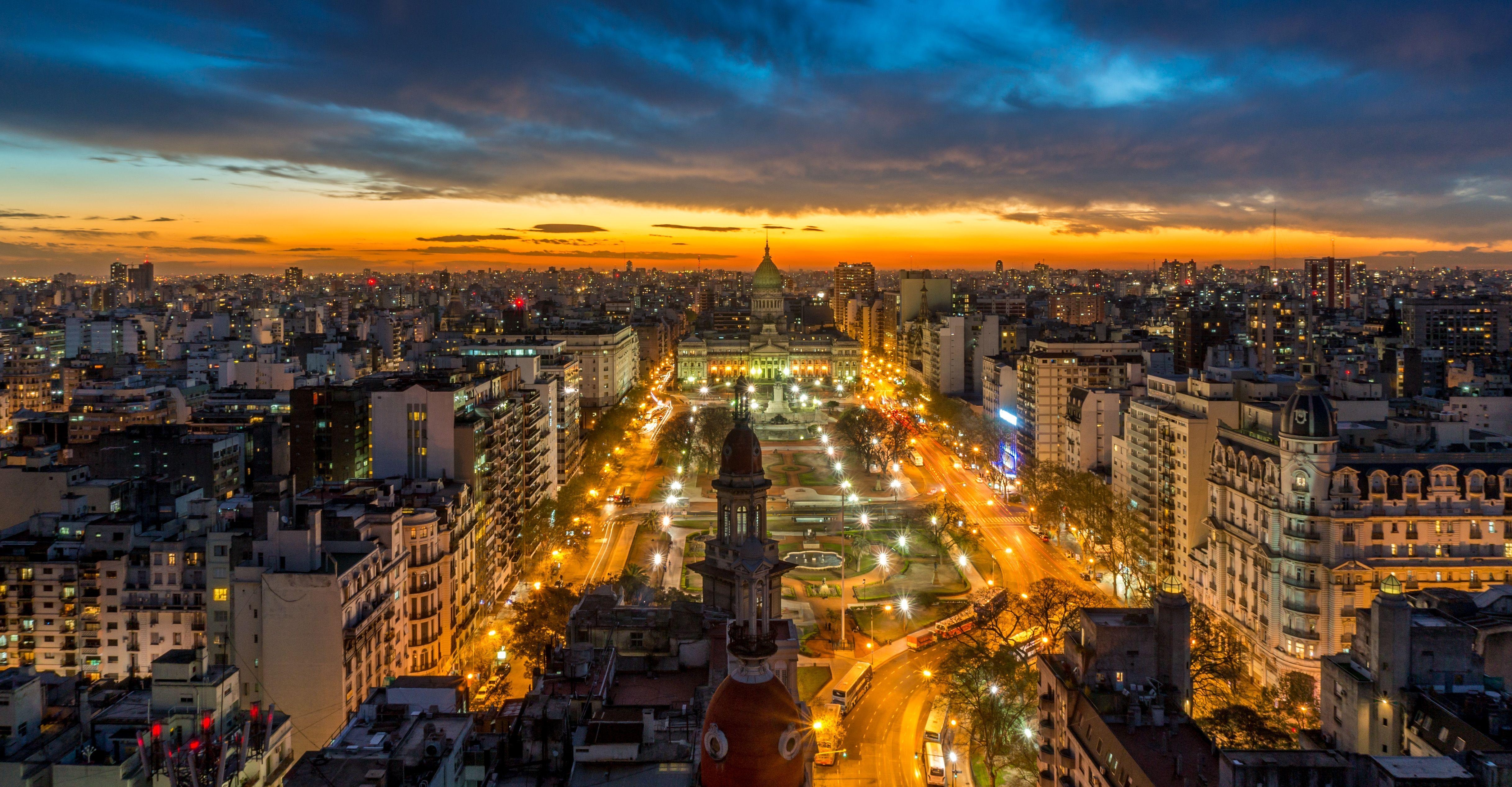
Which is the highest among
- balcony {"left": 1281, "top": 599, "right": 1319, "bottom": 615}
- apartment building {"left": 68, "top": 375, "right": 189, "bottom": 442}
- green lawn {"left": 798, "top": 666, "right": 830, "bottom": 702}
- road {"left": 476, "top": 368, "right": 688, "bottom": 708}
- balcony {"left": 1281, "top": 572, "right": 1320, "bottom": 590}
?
apartment building {"left": 68, "top": 375, "right": 189, "bottom": 442}

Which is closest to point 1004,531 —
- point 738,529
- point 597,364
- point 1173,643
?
point 1173,643

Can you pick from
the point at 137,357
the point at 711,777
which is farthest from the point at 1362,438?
the point at 137,357

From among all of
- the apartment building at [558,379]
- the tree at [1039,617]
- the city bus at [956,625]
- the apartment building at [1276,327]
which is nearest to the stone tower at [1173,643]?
the tree at [1039,617]

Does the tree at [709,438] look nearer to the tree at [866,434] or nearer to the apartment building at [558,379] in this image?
the apartment building at [558,379]

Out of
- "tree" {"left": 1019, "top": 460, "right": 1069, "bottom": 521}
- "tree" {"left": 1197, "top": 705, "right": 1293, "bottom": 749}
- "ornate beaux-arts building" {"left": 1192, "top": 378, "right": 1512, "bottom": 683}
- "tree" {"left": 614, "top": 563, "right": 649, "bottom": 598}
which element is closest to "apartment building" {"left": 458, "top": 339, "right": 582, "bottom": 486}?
"tree" {"left": 614, "top": 563, "right": 649, "bottom": 598}

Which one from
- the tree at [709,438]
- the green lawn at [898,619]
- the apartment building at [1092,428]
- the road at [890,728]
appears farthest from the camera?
the tree at [709,438]

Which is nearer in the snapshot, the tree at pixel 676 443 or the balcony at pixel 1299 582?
the balcony at pixel 1299 582

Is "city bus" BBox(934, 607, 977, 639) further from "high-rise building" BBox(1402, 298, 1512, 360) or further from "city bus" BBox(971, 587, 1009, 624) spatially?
"high-rise building" BBox(1402, 298, 1512, 360)

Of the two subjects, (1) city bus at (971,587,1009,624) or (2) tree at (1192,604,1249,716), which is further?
(1) city bus at (971,587,1009,624)

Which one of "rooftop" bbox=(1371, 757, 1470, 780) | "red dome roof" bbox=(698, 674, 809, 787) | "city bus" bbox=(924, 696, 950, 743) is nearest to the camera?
"red dome roof" bbox=(698, 674, 809, 787)
